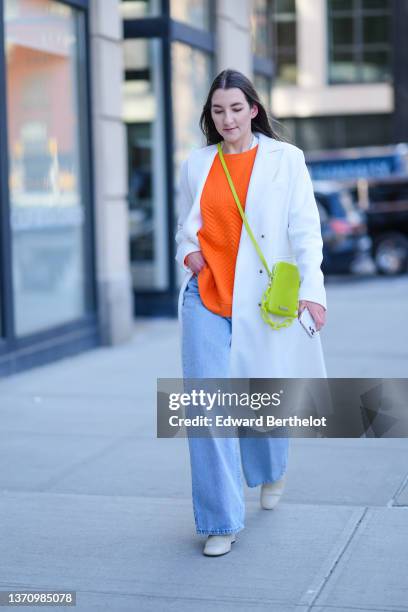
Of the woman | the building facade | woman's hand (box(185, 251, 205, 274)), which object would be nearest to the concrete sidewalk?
the woman

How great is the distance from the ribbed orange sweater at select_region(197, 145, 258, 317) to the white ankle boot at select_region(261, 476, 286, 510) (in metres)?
0.97

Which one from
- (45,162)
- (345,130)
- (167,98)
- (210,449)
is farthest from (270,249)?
(345,130)

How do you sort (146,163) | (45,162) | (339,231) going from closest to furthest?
(45,162), (146,163), (339,231)

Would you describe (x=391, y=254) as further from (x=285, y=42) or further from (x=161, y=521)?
(x=285, y=42)

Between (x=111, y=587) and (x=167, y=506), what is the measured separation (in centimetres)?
115

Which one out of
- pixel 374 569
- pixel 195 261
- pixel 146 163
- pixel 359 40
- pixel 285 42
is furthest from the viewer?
pixel 285 42

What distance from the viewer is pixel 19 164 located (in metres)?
9.62

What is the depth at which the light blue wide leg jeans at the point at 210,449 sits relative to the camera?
4523 millimetres

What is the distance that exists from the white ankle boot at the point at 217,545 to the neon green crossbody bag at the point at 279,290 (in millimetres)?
855

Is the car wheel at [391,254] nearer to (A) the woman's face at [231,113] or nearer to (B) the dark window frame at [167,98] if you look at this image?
(B) the dark window frame at [167,98]

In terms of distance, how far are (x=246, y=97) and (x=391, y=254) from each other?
684 inches

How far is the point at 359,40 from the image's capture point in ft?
128

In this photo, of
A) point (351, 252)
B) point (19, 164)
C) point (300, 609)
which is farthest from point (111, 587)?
point (351, 252)

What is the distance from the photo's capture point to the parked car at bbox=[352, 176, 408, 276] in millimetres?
21656
